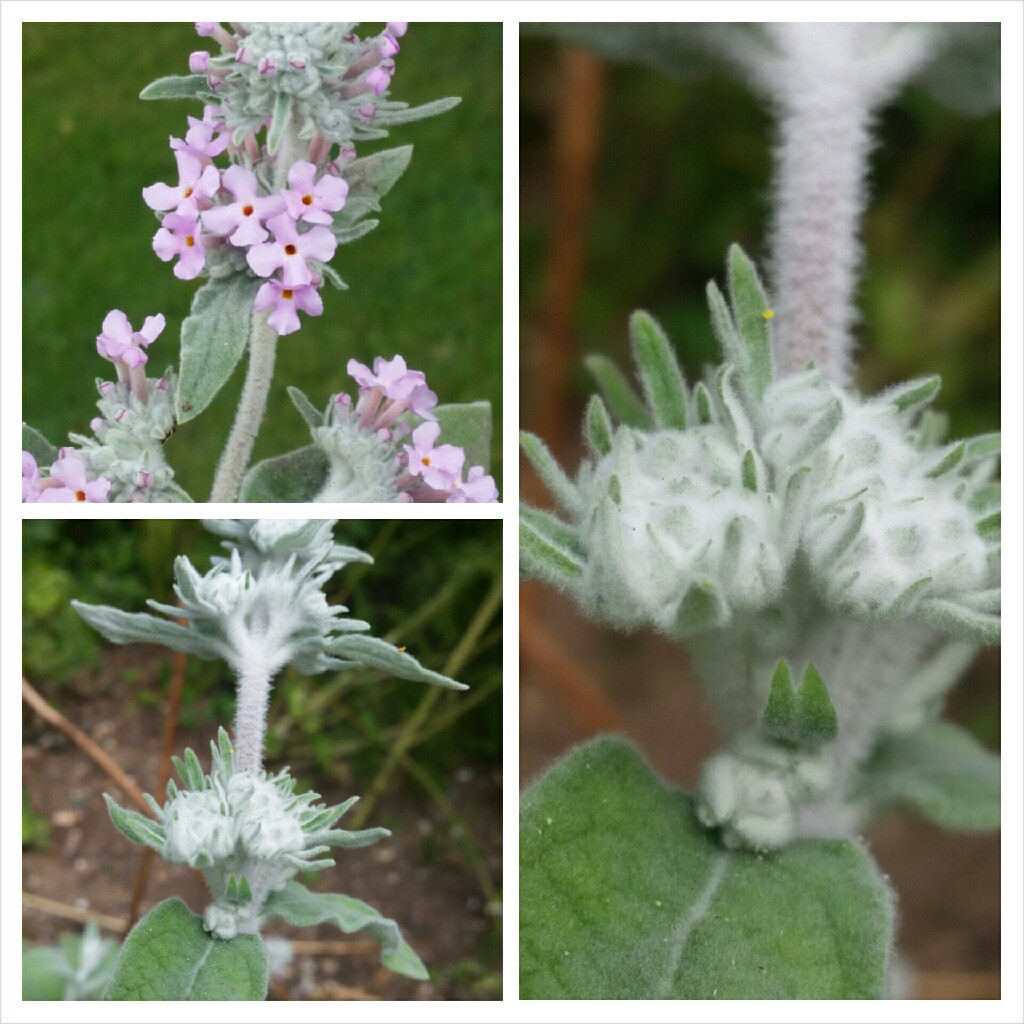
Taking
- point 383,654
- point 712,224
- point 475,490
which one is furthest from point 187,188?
point 712,224

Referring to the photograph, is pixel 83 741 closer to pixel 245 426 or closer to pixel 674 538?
pixel 245 426

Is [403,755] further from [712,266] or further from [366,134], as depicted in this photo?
[712,266]

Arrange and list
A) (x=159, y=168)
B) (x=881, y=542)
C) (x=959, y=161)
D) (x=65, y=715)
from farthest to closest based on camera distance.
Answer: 1. (x=959, y=161)
2. (x=65, y=715)
3. (x=159, y=168)
4. (x=881, y=542)

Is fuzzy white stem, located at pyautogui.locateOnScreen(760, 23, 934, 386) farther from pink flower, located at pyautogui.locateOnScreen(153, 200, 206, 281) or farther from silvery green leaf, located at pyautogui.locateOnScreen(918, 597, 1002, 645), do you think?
pink flower, located at pyautogui.locateOnScreen(153, 200, 206, 281)

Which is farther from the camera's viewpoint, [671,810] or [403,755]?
[403,755]

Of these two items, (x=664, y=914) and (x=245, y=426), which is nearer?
(x=664, y=914)

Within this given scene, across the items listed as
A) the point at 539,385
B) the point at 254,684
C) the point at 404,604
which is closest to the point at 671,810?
the point at 254,684
